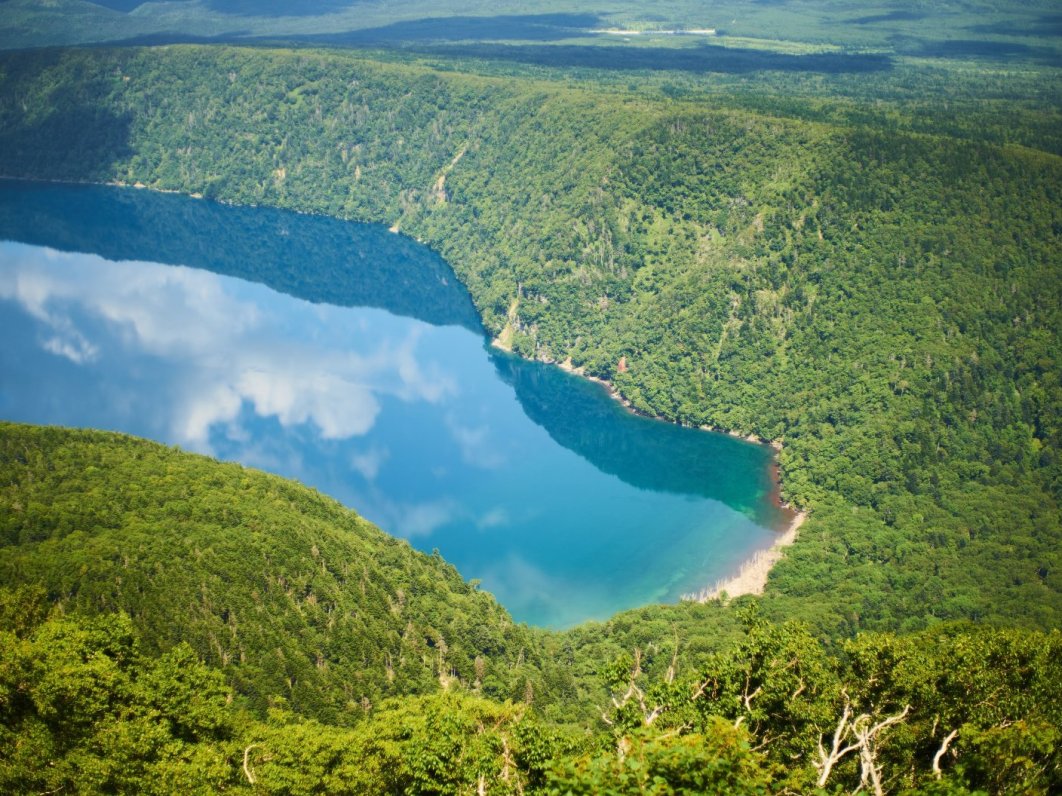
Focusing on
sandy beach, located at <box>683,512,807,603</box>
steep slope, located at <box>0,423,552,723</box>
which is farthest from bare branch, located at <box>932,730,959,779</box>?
sandy beach, located at <box>683,512,807,603</box>

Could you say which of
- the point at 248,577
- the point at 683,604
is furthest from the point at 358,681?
the point at 683,604

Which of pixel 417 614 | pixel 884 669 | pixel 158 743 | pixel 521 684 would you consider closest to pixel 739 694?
pixel 884 669

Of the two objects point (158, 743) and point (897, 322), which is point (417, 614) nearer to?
point (158, 743)

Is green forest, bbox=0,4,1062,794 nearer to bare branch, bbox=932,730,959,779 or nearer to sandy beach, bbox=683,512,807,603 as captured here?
bare branch, bbox=932,730,959,779

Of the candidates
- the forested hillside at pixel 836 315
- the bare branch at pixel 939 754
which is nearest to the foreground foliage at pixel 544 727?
the bare branch at pixel 939 754

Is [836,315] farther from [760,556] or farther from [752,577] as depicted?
[752,577]

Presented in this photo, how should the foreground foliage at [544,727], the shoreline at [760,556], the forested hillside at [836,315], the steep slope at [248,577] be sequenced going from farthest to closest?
the forested hillside at [836,315] → the shoreline at [760,556] → the steep slope at [248,577] → the foreground foliage at [544,727]

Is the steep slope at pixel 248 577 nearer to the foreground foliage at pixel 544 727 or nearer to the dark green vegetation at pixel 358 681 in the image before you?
the dark green vegetation at pixel 358 681
